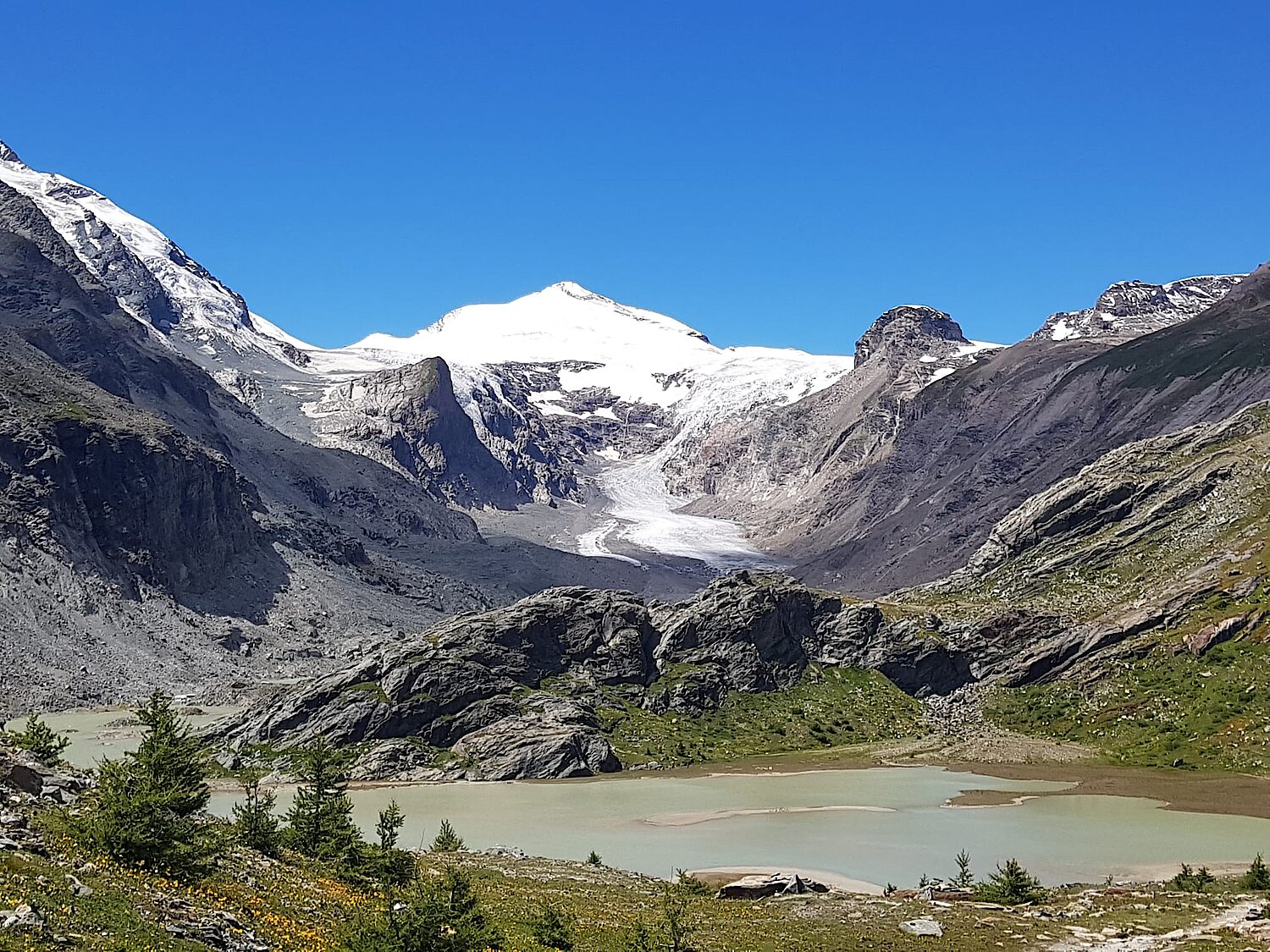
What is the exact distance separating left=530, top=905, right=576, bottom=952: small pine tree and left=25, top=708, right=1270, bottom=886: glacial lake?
20548 millimetres

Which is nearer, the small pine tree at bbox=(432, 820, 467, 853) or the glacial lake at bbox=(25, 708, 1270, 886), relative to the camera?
the small pine tree at bbox=(432, 820, 467, 853)

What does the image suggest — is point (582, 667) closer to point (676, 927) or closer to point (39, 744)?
point (39, 744)

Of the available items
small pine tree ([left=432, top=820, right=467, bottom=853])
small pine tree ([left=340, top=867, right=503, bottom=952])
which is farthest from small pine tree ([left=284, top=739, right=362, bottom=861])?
Answer: small pine tree ([left=340, top=867, right=503, bottom=952])

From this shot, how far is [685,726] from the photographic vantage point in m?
101

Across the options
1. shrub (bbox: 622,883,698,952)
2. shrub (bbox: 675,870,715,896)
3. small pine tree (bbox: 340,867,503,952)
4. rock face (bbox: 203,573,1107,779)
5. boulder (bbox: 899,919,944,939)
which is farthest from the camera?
rock face (bbox: 203,573,1107,779)

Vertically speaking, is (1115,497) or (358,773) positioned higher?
(1115,497)

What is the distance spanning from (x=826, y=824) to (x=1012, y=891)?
972 inches

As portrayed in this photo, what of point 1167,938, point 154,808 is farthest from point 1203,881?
point 154,808

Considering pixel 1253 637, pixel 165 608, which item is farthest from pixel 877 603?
pixel 165 608

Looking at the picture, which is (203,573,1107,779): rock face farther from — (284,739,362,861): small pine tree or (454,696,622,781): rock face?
(284,739,362,861): small pine tree

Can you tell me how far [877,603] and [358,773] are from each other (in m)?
65.8

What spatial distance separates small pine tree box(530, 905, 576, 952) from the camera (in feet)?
98.2

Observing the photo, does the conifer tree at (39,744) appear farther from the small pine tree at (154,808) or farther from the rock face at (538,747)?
the rock face at (538,747)

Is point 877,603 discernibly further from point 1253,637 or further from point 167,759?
point 167,759
